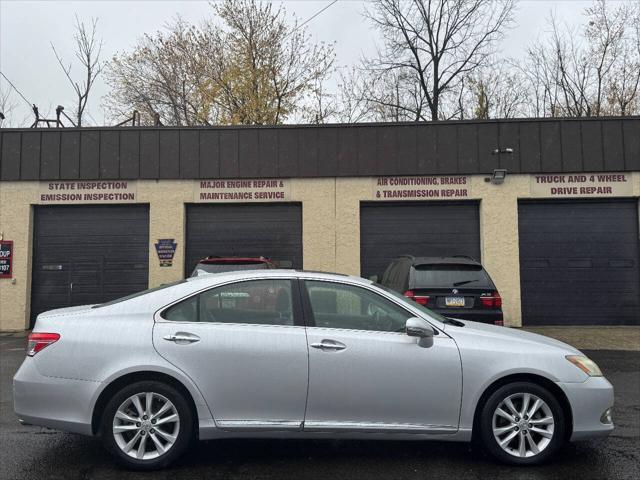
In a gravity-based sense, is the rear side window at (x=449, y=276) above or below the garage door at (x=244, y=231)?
below

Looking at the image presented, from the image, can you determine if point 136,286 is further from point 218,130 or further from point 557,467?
point 557,467

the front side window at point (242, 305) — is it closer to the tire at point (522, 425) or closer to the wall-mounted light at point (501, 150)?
the tire at point (522, 425)

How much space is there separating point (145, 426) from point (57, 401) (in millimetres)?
695

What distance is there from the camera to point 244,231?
1274 cm

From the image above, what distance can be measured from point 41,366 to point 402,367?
9.12ft

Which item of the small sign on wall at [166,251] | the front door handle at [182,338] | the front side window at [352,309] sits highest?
the small sign on wall at [166,251]

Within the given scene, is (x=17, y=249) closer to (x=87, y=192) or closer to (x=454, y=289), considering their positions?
(x=87, y=192)

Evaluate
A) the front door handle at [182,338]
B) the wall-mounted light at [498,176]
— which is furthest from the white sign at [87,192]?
the front door handle at [182,338]

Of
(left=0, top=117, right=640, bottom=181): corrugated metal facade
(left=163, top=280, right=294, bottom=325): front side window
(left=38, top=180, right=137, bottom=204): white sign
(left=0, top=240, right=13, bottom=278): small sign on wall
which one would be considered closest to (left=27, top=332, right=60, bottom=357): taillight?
(left=163, top=280, right=294, bottom=325): front side window

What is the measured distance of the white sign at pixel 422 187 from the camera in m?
12.4

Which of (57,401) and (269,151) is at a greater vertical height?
(269,151)

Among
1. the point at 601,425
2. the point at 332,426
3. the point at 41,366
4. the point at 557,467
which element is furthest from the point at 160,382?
the point at 601,425

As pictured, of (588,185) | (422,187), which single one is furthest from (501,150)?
(588,185)

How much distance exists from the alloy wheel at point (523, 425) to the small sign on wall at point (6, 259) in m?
12.3
